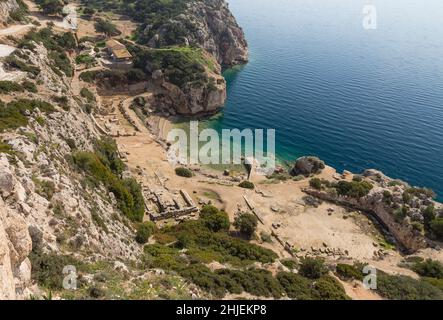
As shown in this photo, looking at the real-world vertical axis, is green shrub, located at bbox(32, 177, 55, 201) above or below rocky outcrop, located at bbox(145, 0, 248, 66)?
below

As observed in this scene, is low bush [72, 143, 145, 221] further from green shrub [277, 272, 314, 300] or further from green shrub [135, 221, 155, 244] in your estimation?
green shrub [277, 272, 314, 300]

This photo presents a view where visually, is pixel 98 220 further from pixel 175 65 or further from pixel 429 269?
pixel 175 65

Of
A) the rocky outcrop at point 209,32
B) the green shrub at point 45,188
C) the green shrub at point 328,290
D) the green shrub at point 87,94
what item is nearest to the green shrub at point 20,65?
the green shrub at point 87,94

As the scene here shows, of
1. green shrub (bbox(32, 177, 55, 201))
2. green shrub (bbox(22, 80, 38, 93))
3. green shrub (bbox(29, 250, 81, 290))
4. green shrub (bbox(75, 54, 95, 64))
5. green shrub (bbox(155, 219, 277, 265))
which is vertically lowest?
green shrub (bbox(155, 219, 277, 265))

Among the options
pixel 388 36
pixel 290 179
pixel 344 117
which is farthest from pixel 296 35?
pixel 290 179

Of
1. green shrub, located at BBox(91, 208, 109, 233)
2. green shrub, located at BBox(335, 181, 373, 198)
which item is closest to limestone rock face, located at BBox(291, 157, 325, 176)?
green shrub, located at BBox(335, 181, 373, 198)

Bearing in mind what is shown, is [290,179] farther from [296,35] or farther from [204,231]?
[296,35]

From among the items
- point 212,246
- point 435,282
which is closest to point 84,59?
point 212,246
